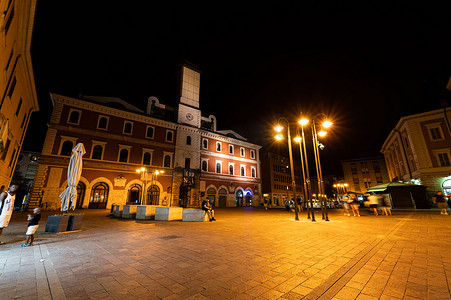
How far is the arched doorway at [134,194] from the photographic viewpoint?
871 inches

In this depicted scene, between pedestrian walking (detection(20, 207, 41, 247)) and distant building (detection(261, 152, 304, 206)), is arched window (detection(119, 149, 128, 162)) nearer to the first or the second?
pedestrian walking (detection(20, 207, 41, 247))

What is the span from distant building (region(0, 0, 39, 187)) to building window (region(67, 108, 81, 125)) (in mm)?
3207

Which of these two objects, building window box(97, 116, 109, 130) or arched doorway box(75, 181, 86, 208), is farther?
building window box(97, 116, 109, 130)

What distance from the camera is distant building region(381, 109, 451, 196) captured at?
72.2 ft

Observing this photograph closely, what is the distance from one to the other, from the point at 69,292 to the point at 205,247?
3087 mm

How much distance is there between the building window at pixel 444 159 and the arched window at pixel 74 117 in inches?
1730

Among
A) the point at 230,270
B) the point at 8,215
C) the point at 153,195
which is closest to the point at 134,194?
the point at 153,195

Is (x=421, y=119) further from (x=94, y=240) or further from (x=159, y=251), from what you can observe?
(x=94, y=240)

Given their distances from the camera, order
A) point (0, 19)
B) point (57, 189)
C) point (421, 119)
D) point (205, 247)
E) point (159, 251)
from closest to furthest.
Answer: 1. point (159, 251)
2. point (205, 247)
3. point (0, 19)
4. point (57, 189)
5. point (421, 119)

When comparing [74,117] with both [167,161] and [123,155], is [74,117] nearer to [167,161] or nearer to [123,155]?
[123,155]

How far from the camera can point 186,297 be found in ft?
7.97

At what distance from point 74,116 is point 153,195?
42.8 feet

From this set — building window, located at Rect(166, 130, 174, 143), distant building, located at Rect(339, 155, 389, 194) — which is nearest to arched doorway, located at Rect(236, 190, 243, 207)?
building window, located at Rect(166, 130, 174, 143)

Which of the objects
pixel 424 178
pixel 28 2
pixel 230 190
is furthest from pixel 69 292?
pixel 424 178
